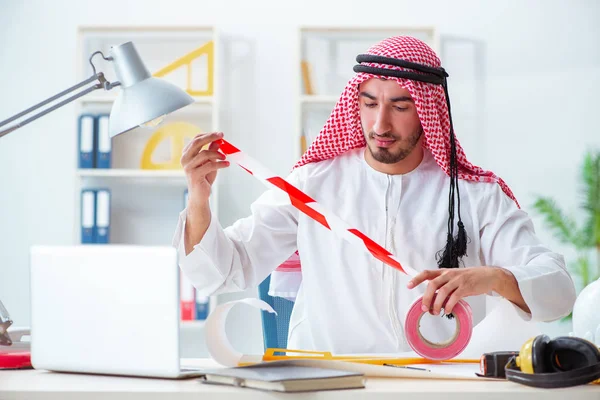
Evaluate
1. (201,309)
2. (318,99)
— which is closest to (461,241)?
(318,99)

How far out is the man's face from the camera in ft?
7.20

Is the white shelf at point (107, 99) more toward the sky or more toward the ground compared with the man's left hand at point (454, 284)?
more toward the sky

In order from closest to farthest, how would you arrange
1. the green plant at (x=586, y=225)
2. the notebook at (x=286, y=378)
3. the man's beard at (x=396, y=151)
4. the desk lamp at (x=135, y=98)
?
the notebook at (x=286, y=378) < the desk lamp at (x=135, y=98) < the man's beard at (x=396, y=151) < the green plant at (x=586, y=225)

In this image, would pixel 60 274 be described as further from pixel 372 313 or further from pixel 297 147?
pixel 297 147

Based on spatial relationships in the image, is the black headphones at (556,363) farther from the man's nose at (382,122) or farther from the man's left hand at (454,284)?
the man's nose at (382,122)

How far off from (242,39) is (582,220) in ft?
7.03

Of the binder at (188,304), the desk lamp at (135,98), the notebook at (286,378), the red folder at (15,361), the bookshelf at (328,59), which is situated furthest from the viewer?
the bookshelf at (328,59)

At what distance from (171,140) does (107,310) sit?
9.69 ft

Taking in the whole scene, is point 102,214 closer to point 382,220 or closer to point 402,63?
point 382,220

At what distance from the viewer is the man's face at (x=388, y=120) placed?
2193 mm

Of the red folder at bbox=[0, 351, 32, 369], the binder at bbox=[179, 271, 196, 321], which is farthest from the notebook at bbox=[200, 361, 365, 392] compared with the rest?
the binder at bbox=[179, 271, 196, 321]

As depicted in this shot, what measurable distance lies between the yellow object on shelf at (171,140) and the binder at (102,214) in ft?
0.90

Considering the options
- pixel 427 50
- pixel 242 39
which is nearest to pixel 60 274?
pixel 427 50

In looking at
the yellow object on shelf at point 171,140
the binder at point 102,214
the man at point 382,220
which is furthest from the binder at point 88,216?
the man at point 382,220
